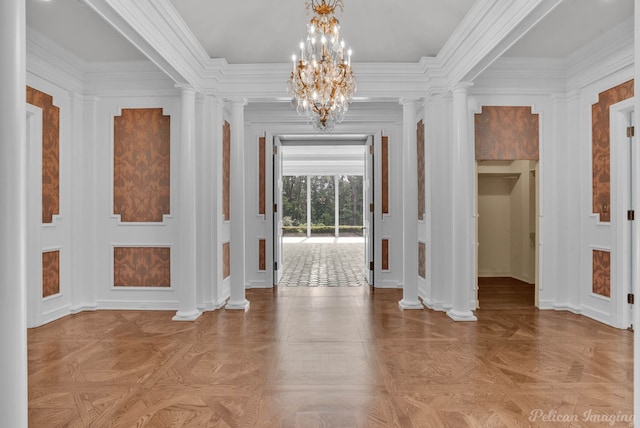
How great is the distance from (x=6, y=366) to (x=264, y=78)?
4.49 metres

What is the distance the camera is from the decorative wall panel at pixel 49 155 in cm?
483

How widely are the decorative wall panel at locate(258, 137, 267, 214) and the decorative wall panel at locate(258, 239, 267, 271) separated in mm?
551

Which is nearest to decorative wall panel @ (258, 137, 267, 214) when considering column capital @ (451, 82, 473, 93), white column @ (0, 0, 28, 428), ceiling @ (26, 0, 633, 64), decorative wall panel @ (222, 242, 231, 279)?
decorative wall panel @ (222, 242, 231, 279)

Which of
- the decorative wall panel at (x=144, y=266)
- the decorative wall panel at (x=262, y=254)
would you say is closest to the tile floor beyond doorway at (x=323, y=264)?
the decorative wall panel at (x=262, y=254)

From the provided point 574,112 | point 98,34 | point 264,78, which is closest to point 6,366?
point 98,34

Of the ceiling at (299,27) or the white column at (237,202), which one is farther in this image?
the white column at (237,202)

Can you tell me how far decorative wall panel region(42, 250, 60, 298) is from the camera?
486cm

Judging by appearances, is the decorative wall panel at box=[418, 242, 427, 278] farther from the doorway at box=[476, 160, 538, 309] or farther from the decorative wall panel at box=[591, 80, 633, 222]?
the decorative wall panel at box=[591, 80, 633, 222]

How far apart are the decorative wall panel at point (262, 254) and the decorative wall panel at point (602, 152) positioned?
494 cm

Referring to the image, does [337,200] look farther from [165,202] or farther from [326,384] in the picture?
[326,384]

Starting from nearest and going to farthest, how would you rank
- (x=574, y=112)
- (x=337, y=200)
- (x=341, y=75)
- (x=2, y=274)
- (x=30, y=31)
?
(x=2, y=274), (x=341, y=75), (x=30, y=31), (x=574, y=112), (x=337, y=200)

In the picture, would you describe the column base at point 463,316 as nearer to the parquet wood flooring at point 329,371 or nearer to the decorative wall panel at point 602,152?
the parquet wood flooring at point 329,371

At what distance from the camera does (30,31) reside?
4.38 meters

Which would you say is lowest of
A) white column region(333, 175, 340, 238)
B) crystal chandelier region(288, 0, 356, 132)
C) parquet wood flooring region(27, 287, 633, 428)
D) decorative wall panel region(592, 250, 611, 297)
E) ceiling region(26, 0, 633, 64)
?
parquet wood flooring region(27, 287, 633, 428)
